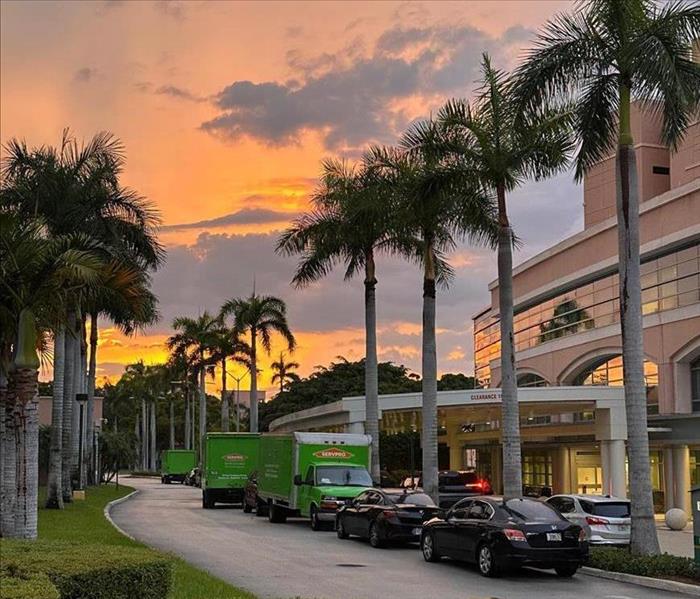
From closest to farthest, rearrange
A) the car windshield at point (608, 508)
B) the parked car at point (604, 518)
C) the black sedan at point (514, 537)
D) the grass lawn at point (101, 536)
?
the grass lawn at point (101, 536) → the black sedan at point (514, 537) → the parked car at point (604, 518) → the car windshield at point (608, 508)

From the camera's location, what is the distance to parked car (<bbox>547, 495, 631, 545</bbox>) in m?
25.5

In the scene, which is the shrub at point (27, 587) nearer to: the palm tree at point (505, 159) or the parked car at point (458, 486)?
the palm tree at point (505, 159)

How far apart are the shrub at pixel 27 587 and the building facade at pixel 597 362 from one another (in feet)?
94.7

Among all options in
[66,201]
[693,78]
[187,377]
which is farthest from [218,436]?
[187,377]

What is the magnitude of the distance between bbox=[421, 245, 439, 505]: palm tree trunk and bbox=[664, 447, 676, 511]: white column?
47.5ft

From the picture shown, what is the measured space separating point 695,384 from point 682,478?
387 centimetres

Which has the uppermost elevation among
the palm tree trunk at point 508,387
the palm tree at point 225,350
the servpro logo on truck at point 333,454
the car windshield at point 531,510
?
the palm tree at point 225,350

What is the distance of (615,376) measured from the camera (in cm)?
4984

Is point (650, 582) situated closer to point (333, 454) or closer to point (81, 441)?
point (333, 454)

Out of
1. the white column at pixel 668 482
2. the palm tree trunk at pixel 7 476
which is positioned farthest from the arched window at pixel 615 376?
the palm tree trunk at pixel 7 476

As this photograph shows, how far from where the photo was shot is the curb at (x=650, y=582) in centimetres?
1748

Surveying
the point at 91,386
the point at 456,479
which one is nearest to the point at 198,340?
the point at 91,386

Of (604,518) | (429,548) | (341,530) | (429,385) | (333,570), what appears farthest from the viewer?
(429,385)

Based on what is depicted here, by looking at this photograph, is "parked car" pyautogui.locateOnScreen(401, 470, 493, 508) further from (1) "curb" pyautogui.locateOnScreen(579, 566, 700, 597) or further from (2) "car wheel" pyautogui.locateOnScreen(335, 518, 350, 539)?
(1) "curb" pyautogui.locateOnScreen(579, 566, 700, 597)
